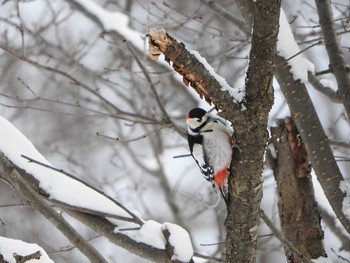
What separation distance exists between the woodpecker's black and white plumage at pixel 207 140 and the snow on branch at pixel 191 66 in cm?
95

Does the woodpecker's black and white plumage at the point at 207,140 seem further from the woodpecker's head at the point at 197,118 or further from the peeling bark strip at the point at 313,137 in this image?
the peeling bark strip at the point at 313,137

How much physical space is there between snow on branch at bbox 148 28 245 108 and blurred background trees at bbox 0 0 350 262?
2661 mm

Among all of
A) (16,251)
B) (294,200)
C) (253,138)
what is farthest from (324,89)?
(16,251)

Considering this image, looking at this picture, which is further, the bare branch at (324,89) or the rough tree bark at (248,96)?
→ the bare branch at (324,89)

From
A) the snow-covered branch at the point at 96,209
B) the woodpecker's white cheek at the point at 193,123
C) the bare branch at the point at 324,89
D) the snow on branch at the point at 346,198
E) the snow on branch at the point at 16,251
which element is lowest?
the snow on branch at the point at 16,251

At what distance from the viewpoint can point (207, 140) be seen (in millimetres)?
3598

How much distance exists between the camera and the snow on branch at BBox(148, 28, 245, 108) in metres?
2.30

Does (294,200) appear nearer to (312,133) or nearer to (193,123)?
(312,133)

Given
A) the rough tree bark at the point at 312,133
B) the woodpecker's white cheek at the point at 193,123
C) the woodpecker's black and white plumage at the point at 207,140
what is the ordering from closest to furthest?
the woodpecker's black and white plumage at the point at 207,140 < the rough tree bark at the point at 312,133 < the woodpecker's white cheek at the point at 193,123

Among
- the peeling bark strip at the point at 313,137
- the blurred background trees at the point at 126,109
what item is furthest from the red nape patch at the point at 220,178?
the blurred background trees at the point at 126,109

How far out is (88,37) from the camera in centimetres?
878

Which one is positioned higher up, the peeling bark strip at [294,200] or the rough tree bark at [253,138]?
the peeling bark strip at [294,200]

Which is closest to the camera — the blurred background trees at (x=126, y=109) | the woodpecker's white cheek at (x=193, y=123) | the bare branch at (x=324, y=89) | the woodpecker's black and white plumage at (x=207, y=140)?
the woodpecker's black and white plumage at (x=207, y=140)

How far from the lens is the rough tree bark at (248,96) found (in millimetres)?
2293
